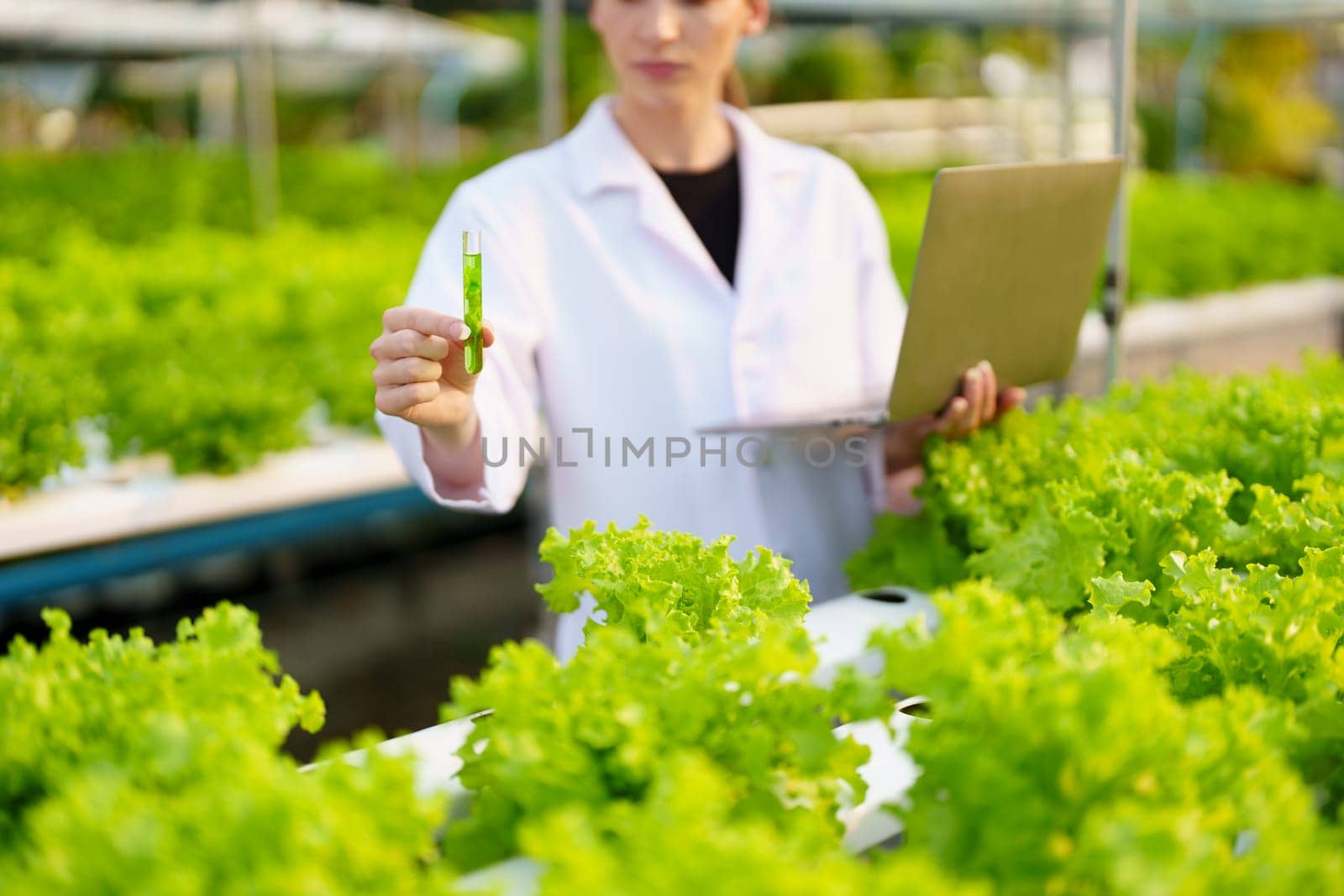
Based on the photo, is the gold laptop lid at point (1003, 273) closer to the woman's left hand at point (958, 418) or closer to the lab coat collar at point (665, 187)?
the woman's left hand at point (958, 418)

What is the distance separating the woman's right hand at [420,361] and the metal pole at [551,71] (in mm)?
2658

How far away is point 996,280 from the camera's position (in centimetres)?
217

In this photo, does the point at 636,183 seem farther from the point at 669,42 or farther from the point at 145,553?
the point at 145,553

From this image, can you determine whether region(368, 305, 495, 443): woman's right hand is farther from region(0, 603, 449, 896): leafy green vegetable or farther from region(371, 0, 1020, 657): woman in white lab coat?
region(0, 603, 449, 896): leafy green vegetable

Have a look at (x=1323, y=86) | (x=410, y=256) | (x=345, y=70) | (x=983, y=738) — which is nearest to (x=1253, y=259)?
(x=410, y=256)

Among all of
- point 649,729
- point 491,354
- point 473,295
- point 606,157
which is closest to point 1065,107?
point 606,157

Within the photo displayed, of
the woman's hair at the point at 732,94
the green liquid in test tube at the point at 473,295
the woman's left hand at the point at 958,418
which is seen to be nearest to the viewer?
the green liquid in test tube at the point at 473,295

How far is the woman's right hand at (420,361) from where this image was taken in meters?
1.86

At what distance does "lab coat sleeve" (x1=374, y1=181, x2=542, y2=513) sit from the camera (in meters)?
2.29

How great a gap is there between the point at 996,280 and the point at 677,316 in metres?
0.64

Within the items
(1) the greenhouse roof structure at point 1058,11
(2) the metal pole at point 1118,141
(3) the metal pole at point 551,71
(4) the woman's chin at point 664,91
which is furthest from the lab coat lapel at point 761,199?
(1) the greenhouse roof structure at point 1058,11

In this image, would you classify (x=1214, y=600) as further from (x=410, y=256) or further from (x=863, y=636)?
(x=410, y=256)

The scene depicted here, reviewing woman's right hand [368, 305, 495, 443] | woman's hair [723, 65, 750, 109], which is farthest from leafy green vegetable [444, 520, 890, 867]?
woman's hair [723, 65, 750, 109]

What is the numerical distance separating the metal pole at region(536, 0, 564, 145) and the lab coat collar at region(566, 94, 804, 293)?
1844mm
